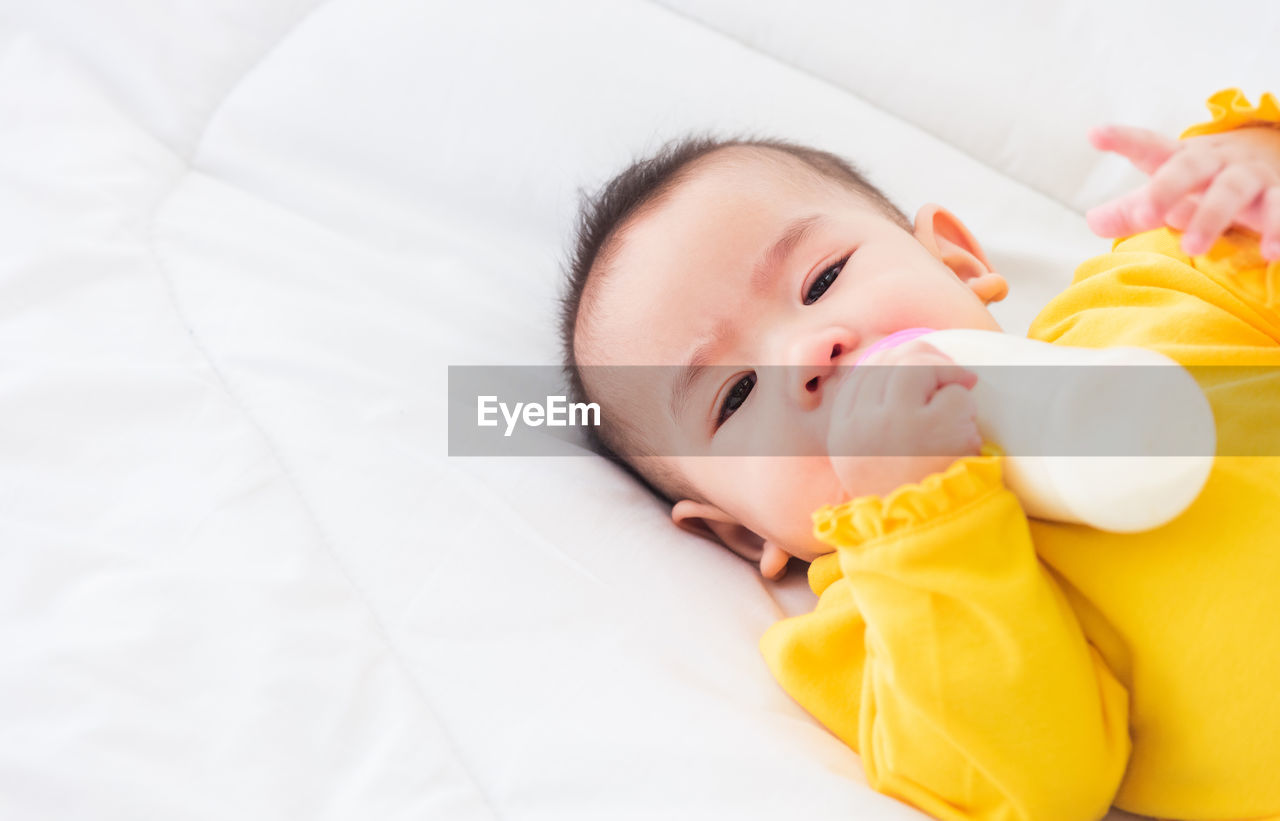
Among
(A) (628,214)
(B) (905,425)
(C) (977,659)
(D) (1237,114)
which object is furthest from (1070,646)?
(A) (628,214)

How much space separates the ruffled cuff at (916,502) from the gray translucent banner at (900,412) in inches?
1.2

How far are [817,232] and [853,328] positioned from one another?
133 millimetres

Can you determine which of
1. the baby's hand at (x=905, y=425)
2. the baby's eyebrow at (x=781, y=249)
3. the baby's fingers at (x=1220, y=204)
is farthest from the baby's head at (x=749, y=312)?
the baby's fingers at (x=1220, y=204)

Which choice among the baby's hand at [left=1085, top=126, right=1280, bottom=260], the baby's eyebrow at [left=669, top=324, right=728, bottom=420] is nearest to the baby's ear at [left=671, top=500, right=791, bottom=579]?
the baby's eyebrow at [left=669, top=324, right=728, bottom=420]

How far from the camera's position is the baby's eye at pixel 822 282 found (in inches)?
38.0

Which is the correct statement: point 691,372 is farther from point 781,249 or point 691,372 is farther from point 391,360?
point 391,360

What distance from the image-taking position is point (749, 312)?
3.17 feet

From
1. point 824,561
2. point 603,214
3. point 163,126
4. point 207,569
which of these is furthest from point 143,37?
point 824,561

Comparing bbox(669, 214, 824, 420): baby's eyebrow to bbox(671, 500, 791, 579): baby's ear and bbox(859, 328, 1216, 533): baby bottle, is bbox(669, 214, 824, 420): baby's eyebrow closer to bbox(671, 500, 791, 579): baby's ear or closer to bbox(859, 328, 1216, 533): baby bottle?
bbox(671, 500, 791, 579): baby's ear

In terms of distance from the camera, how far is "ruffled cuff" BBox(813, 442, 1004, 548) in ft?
2.33

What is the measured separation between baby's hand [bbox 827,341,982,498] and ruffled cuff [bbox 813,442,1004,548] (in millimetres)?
14

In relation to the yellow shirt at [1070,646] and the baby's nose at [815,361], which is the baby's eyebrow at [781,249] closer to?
the baby's nose at [815,361]

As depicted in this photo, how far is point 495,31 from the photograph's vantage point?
1459 mm

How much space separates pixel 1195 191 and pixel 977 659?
1.27ft
